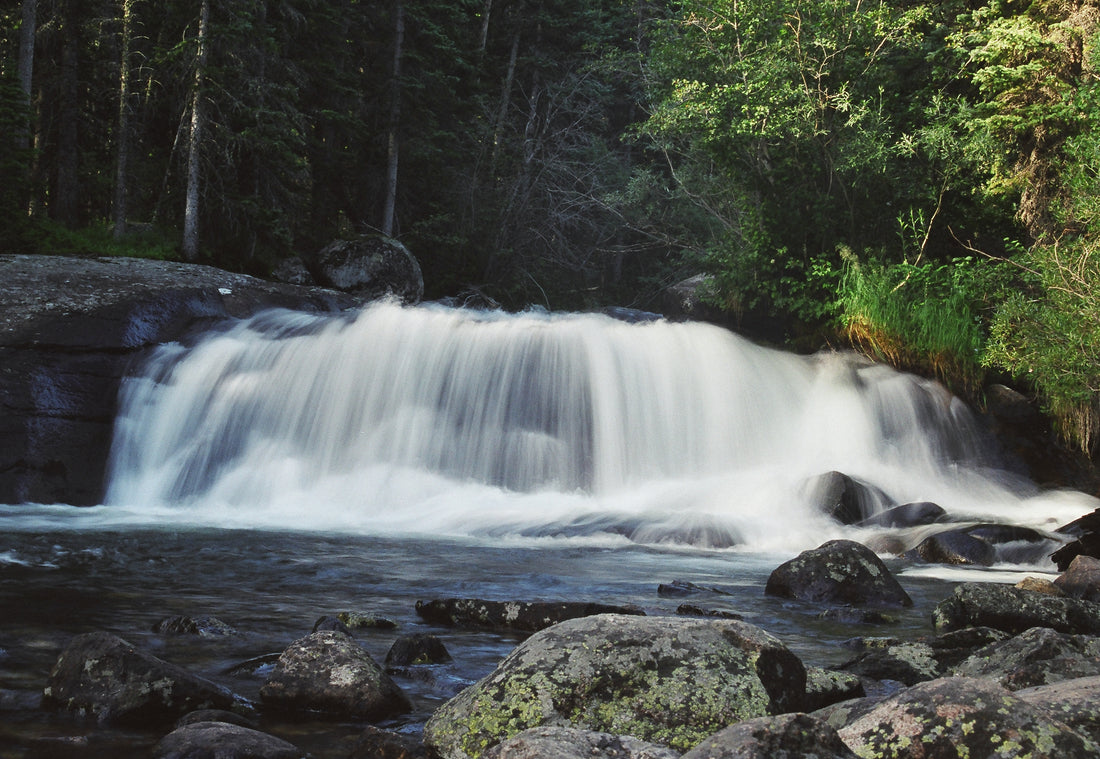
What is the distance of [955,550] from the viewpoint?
365 inches

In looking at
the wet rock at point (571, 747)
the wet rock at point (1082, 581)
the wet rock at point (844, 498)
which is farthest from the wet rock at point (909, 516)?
the wet rock at point (571, 747)

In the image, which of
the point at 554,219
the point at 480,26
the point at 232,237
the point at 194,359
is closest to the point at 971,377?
the point at 194,359

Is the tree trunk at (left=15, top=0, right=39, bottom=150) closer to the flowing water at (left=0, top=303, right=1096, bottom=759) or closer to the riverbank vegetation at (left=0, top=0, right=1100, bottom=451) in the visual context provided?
the riverbank vegetation at (left=0, top=0, right=1100, bottom=451)

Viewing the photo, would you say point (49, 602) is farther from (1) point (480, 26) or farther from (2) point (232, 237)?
(1) point (480, 26)

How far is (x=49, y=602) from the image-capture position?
593cm

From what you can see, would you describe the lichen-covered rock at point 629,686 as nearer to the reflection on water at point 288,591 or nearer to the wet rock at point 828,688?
the wet rock at point 828,688

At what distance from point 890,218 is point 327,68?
15.6 m

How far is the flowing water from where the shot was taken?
6.93 m

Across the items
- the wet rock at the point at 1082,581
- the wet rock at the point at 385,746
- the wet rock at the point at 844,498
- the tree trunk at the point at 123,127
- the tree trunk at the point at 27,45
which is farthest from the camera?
the tree trunk at the point at 123,127

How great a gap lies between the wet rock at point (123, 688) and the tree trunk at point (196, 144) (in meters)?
17.5

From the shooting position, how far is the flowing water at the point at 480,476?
22.7 ft

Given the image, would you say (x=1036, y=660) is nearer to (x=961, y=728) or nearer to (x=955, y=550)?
(x=961, y=728)

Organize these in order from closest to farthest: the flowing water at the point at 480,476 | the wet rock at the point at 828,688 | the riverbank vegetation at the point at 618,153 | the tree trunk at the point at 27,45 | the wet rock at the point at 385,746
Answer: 1. the wet rock at the point at 385,746
2. the wet rock at the point at 828,688
3. the flowing water at the point at 480,476
4. the riverbank vegetation at the point at 618,153
5. the tree trunk at the point at 27,45

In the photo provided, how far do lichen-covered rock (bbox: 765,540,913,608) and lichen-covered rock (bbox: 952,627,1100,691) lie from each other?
241cm
